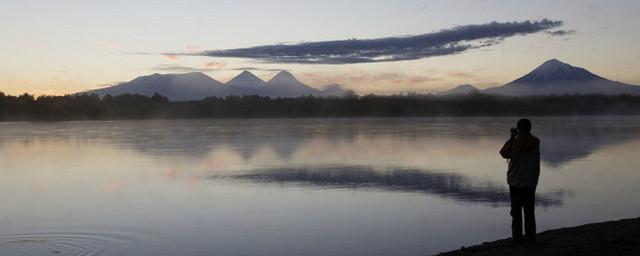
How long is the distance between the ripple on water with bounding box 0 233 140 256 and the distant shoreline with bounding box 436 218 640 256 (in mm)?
4498

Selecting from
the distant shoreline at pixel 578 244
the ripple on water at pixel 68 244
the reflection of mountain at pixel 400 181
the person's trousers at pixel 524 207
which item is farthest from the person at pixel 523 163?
the reflection of mountain at pixel 400 181

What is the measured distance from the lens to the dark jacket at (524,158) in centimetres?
742

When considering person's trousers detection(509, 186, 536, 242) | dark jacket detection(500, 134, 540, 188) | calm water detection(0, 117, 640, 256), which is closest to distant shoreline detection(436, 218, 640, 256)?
person's trousers detection(509, 186, 536, 242)

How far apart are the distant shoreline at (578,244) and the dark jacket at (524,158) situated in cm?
73

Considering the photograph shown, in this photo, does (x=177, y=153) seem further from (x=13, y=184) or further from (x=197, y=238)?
(x=197, y=238)

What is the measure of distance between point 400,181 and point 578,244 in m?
9.53

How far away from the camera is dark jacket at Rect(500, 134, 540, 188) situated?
7422mm

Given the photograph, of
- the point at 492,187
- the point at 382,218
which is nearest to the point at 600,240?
the point at 382,218

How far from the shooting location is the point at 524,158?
749 centimetres

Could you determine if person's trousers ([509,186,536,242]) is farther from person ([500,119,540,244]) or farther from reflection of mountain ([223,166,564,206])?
reflection of mountain ([223,166,564,206])

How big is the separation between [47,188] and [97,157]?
10932mm

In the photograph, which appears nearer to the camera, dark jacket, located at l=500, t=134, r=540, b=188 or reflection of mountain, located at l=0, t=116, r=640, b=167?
dark jacket, located at l=500, t=134, r=540, b=188

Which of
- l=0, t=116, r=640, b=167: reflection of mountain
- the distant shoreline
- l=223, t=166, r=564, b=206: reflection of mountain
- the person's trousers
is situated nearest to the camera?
the distant shoreline

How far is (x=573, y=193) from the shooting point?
14531 mm
